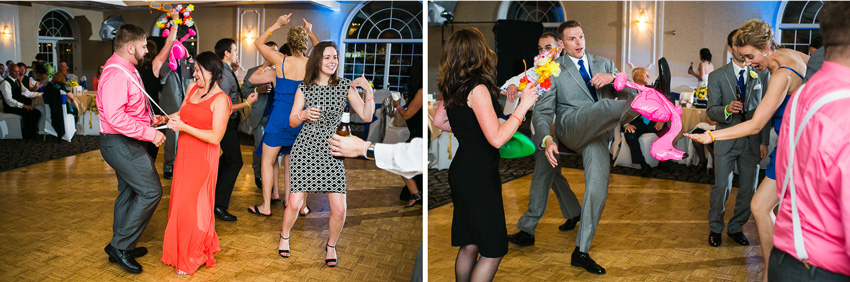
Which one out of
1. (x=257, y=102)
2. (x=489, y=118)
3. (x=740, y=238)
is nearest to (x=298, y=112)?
(x=489, y=118)

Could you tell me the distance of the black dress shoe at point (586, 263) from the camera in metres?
3.18

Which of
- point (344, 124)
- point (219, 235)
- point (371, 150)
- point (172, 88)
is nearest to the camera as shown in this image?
point (371, 150)

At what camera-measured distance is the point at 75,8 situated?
4297 millimetres

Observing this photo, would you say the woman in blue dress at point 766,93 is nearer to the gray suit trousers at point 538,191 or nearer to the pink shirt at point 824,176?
the pink shirt at point 824,176

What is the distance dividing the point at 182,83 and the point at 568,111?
3.23m

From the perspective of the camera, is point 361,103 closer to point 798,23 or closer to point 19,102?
point 19,102

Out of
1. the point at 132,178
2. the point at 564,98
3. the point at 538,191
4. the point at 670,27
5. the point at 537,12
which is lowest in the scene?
the point at 538,191

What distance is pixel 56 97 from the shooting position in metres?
4.48

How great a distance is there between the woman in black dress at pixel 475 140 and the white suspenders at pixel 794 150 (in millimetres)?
911

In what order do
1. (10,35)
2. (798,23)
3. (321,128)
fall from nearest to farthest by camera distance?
(321,128), (10,35), (798,23)

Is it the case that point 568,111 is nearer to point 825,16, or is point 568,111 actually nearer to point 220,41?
point 825,16

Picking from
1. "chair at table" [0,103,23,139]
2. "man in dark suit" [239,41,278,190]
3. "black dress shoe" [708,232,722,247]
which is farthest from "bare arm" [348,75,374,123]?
"chair at table" [0,103,23,139]

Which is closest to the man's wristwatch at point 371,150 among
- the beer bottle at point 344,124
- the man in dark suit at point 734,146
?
the beer bottle at point 344,124

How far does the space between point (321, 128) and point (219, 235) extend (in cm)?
115
